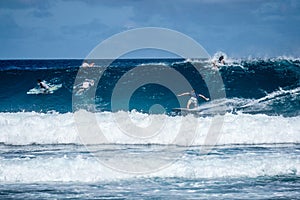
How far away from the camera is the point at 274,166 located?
1081 cm

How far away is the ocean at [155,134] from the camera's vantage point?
9562mm

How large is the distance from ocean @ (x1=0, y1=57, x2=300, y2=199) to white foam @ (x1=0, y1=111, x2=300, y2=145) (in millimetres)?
37

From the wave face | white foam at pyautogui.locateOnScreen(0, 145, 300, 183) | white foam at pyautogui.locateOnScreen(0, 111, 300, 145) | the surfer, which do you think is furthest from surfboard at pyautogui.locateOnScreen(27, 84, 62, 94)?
A: white foam at pyautogui.locateOnScreen(0, 145, 300, 183)

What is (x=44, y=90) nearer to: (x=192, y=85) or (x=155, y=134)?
(x=192, y=85)

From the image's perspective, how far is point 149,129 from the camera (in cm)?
1720

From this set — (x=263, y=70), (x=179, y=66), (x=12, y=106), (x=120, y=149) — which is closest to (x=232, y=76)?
(x=263, y=70)

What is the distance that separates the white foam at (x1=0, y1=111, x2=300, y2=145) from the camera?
615 inches

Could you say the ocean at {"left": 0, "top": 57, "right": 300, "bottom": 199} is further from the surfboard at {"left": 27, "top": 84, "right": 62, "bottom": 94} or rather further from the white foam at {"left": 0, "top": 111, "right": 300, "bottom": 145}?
the surfboard at {"left": 27, "top": 84, "right": 62, "bottom": 94}

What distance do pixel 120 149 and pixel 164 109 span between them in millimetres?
9953

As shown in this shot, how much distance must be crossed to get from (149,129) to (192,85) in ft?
38.1

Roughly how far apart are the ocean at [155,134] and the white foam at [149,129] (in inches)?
1.4

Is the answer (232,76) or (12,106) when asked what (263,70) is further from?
(12,106)

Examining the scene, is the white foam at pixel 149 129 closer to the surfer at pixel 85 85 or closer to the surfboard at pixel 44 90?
the surfer at pixel 85 85

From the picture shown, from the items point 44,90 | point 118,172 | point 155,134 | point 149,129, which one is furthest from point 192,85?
point 118,172
